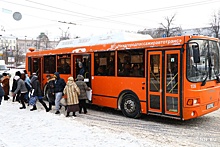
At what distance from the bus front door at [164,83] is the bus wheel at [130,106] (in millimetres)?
540

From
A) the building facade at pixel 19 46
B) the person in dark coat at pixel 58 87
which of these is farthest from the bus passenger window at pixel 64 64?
the building facade at pixel 19 46

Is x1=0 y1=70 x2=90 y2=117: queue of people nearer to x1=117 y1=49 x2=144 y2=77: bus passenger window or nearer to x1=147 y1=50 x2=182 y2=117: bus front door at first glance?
x1=117 y1=49 x2=144 y2=77: bus passenger window

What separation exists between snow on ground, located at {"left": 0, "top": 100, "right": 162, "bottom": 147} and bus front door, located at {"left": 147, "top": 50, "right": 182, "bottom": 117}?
183 centimetres

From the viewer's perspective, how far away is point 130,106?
895 centimetres

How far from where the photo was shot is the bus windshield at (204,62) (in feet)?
24.3

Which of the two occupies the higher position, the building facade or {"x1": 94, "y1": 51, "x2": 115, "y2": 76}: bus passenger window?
the building facade

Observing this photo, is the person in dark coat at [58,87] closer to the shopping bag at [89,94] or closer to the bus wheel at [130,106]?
the shopping bag at [89,94]

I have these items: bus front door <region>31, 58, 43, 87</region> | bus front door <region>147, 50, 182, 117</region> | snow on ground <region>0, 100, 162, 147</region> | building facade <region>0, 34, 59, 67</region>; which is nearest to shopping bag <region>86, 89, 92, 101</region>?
snow on ground <region>0, 100, 162, 147</region>

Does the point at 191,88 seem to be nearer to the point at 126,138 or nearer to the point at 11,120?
the point at 126,138

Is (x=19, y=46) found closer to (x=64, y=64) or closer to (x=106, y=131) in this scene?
(x=64, y=64)

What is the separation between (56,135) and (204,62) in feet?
16.0

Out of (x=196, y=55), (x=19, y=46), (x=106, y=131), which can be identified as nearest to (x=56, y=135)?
(x=106, y=131)

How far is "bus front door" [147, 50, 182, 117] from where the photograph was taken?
756 centimetres

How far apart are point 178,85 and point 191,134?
144 centimetres
